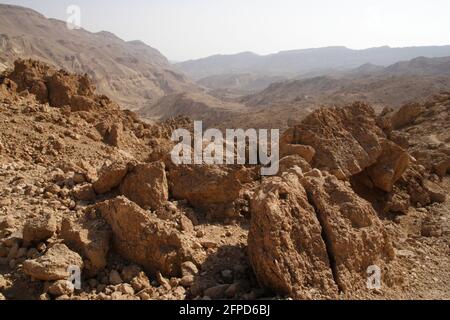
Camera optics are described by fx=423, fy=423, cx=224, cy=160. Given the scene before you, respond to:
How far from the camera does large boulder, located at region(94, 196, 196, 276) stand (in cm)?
424

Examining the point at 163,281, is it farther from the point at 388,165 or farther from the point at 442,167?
the point at 442,167

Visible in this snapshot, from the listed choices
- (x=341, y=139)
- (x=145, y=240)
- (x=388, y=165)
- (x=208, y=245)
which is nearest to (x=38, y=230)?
(x=145, y=240)

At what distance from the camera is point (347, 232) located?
14.9ft

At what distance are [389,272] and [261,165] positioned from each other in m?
2.61

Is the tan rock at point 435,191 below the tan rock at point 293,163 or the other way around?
below

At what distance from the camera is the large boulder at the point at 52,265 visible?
3783 mm

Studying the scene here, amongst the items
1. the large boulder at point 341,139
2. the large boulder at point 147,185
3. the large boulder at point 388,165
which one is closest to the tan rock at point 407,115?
the large boulder at point 388,165

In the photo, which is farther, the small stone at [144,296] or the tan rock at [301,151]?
the tan rock at [301,151]

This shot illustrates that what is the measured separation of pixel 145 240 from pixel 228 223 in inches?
57.7

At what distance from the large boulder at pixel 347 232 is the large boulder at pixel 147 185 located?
1762 mm

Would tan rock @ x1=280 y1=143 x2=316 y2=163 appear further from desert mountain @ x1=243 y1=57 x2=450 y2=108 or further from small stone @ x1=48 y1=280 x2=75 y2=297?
Answer: desert mountain @ x1=243 y1=57 x2=450 y2=108

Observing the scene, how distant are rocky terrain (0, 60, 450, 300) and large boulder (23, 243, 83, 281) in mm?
10

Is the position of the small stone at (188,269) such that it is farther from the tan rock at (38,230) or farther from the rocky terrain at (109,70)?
the rocky terrain at (109,70)
